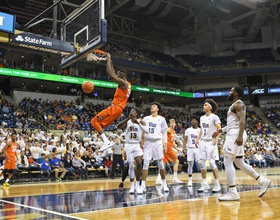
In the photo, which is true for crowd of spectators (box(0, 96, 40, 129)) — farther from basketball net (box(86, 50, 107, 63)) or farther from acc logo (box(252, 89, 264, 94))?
acc logo (box(252, 89, 264, 94))

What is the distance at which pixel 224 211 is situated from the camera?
407 cm

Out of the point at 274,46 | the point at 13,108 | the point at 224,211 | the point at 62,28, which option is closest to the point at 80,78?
the point at 13,108

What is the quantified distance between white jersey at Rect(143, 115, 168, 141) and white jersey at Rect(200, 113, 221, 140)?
39.0 inches

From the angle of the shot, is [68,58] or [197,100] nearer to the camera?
[68,58]

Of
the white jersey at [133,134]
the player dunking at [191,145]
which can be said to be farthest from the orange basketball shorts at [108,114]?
the player dunking at [191,145]

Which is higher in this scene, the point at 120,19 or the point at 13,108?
the point at 120,19

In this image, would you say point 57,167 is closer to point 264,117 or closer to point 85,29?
point 85,29

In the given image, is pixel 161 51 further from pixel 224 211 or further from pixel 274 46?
pixel 224 211

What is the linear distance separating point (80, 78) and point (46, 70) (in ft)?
9.68

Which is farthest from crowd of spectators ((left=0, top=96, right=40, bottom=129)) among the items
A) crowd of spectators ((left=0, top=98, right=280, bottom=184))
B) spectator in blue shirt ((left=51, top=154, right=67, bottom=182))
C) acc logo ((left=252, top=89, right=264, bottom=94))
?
acc logo ((left=252, top=89, right=264, bottom=94))

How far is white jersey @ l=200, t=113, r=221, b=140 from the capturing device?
6.95 m

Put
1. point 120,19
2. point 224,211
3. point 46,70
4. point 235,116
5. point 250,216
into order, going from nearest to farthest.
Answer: point 250,216 → point 224,211 → point 235,116 → point 46,70 → point 120,19

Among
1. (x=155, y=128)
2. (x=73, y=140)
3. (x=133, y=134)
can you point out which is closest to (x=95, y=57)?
(x=133, y=134)

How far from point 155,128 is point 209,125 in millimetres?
1330
